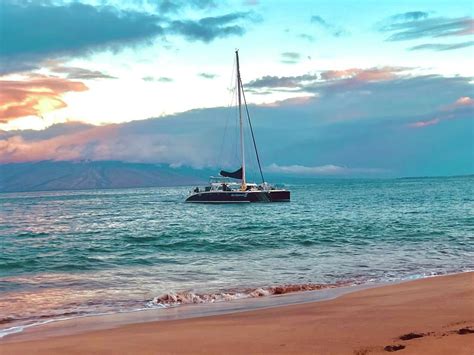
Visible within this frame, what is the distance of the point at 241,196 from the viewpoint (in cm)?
7112

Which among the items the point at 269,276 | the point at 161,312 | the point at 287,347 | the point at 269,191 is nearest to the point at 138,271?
the point at 269,276

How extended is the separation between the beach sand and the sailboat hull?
196ft

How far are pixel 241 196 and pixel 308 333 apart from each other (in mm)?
63065

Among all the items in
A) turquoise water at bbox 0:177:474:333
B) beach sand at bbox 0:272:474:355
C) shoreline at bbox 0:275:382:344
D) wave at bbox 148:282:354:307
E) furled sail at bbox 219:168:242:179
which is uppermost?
furled sail at bbox 219:168:242:179

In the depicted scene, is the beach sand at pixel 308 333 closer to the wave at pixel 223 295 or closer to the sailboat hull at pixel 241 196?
the wave at pixel 223 295

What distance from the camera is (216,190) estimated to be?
73.7m

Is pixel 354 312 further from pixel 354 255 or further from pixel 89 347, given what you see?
pixel 354 255

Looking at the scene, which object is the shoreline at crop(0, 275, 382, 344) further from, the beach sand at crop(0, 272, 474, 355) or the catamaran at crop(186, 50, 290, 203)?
the catamaran at crop(186, 50, 290, 203)

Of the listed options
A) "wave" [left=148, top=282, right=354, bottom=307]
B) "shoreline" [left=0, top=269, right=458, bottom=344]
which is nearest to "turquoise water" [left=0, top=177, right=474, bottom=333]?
"wave" [left=148, top=282, right=354, bottom=307]

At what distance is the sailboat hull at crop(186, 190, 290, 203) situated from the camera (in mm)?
71125

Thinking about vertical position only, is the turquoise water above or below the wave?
below

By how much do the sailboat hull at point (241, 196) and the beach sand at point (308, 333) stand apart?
5981 centimetres

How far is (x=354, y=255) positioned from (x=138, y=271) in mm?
8602

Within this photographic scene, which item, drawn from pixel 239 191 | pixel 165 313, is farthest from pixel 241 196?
pixel 165 313
